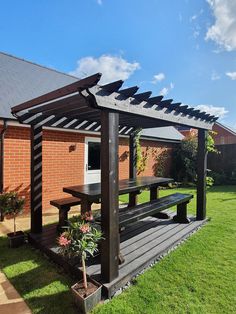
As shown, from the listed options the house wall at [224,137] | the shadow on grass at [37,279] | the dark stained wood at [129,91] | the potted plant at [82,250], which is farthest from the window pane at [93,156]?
the house wall at [224,137]

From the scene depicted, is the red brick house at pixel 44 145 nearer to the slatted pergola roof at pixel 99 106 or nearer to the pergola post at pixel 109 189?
the slatted pergola roof at pixel 99 106

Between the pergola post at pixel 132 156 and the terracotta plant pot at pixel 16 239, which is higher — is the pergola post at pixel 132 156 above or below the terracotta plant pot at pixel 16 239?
above

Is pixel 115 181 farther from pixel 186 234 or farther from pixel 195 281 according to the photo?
pixel 186 234

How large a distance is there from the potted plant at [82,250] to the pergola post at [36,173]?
85.7 inches

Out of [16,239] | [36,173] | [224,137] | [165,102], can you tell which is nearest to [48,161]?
[36,173]

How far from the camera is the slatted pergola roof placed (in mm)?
2754

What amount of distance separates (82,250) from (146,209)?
1993 mm

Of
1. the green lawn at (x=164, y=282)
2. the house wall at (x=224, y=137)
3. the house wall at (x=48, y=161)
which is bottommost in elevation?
the green lawn at (x=164, y=282)

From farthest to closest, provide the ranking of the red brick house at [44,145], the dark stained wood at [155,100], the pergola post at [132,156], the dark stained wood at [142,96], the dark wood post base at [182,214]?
1. the pergola post at [132,156]
2. the red brick house at [44,145]
3. the dark wood post base at [182,214]
4. the dark stained wood at [155,100]
5. the dark stained wood at [142,96]

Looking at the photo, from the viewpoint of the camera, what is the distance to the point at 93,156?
877 cm

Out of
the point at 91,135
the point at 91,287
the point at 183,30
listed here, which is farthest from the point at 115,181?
the point at 183,30

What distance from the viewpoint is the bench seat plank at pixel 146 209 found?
3.75 meters

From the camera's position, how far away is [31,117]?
4.43 m

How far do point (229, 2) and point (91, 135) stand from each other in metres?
5.80
